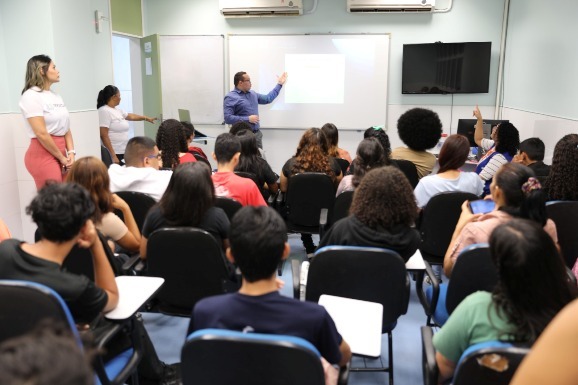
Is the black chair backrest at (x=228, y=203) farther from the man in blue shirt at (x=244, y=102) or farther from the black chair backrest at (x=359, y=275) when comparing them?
the man in blue shirt at (x=244, y=102)

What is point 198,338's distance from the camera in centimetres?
120

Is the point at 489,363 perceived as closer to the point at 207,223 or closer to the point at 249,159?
the point at 207,223

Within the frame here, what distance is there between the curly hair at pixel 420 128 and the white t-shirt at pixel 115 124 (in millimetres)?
3343

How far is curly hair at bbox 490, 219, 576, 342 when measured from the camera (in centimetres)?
127

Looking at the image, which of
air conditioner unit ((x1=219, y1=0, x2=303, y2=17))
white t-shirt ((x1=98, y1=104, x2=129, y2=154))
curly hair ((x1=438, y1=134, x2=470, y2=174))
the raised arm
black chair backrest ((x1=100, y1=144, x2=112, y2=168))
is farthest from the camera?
air conditioner unit ((x1=219, y1=0, x2=303, y2=17))

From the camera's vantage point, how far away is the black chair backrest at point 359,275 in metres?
1.96

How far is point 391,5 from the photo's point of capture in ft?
20.2

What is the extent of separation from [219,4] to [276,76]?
4.18ft

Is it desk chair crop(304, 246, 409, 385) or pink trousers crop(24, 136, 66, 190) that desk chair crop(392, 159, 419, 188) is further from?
pink trousers crop(24, 136, 66, 190)

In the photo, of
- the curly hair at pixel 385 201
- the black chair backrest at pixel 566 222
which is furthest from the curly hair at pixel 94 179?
the black chair backrest at pixel 566 222

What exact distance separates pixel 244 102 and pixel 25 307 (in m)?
5.09

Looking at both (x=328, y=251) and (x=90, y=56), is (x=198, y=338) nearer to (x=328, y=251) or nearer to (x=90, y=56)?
(x=328, y=251)

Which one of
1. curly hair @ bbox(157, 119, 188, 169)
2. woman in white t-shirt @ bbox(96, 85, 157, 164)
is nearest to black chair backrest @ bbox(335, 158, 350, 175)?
curly hair @ bbox(157, 119, 188, 169)

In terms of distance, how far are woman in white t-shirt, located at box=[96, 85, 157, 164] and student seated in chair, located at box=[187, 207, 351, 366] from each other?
4.39 meters
